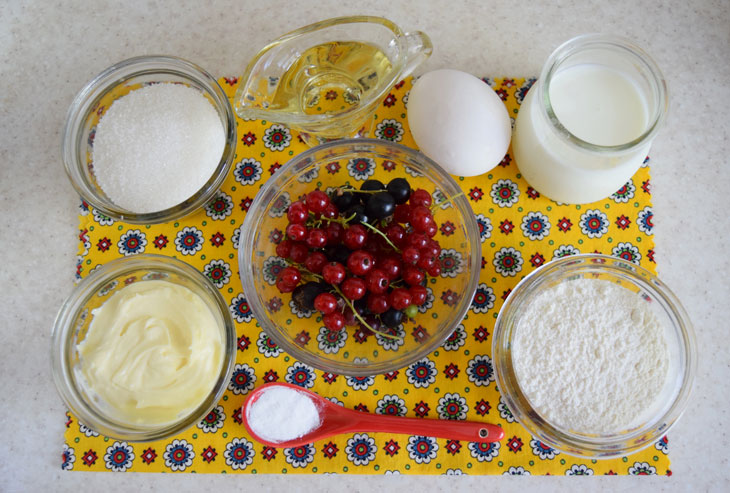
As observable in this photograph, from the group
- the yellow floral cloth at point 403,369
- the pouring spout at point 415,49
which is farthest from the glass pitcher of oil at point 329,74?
the yellow floral cloth at point 403,369

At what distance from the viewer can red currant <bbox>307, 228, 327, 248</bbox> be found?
91 cm

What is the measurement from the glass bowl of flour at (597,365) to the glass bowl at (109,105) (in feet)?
2.00

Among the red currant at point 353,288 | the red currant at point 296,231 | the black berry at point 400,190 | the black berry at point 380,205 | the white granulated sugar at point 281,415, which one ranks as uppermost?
the black berry at point 400,190

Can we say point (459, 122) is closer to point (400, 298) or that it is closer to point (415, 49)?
point (415, 49)

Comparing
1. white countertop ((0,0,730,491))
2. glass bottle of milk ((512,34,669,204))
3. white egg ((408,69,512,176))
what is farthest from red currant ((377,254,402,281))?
white countertop ((0,0,730,491))

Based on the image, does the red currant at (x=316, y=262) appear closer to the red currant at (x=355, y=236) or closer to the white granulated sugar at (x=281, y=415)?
the red currant at (x=355, y=236)

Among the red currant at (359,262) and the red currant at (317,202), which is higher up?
the red currant at (317,202)

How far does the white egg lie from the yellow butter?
52cm

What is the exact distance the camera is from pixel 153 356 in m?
0.95

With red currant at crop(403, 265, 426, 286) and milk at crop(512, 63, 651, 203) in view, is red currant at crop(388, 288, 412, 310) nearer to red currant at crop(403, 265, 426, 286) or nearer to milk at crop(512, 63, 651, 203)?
red currant at crop(403, 265, 426, 286)

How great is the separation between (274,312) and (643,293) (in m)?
0.68

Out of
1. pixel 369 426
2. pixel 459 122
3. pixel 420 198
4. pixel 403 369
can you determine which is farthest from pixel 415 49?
pixel 369 426

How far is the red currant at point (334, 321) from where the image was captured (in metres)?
0.91

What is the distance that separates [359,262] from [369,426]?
1.12ft
